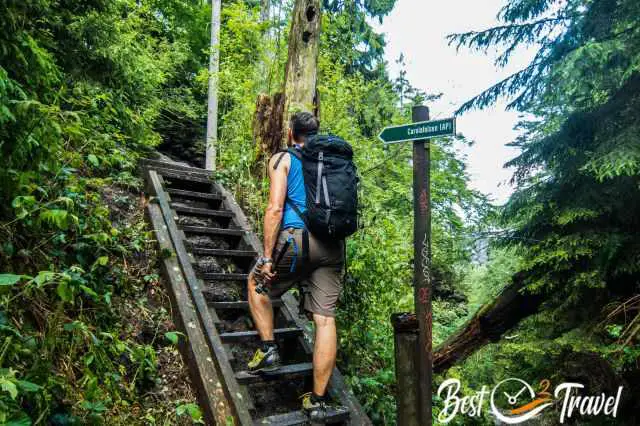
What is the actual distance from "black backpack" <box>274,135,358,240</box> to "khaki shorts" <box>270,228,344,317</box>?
119 mm

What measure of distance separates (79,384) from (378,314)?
9.47 ft

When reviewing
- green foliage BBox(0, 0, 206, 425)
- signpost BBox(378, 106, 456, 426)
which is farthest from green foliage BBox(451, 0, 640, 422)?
green foliage BBox(0, 0, 206, 425)

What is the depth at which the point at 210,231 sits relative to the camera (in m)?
4.95

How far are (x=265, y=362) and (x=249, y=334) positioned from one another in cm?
50

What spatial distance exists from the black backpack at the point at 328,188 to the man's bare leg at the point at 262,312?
0.66m

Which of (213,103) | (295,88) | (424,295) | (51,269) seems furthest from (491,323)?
(213,103)

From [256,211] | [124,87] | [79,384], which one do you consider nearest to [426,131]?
[79,384]

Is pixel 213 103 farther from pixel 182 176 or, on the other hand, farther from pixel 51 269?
pixel 51 269

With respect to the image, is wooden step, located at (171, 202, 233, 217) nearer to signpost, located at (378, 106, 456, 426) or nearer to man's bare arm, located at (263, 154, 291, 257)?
man's bare arm, located at (263, 154, 291, 257)

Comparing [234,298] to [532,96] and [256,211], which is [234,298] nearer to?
[256,211]

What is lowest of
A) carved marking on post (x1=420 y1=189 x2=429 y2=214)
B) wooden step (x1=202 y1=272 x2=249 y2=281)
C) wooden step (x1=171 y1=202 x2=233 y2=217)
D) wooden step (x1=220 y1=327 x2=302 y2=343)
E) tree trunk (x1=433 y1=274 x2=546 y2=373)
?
tree trunk (x1=433 y1=274 x2=546 y2=373)

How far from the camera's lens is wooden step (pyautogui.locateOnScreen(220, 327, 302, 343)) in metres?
3.63

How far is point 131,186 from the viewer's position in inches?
→ 217

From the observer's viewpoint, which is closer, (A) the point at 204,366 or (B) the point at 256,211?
(A) the point at 204,366
